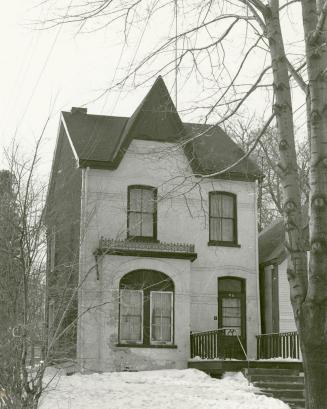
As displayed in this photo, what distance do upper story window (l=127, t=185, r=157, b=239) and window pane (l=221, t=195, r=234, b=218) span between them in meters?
2.73

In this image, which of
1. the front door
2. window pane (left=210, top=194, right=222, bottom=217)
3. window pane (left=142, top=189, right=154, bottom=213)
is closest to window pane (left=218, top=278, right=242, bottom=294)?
the front door

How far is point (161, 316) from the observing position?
23.8 m

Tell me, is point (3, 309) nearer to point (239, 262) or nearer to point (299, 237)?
point (299, 237)

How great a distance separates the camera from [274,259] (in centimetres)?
2538

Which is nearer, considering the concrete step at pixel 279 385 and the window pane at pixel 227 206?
the concrete step at pixel 279 385

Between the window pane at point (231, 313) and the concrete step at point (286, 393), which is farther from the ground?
the window pane at point (231, 313)

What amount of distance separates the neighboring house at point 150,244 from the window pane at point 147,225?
34 millimetres

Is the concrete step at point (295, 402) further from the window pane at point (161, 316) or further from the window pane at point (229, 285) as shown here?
the window pane at point (229, 285)

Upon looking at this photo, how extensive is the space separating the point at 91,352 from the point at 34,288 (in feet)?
37.1

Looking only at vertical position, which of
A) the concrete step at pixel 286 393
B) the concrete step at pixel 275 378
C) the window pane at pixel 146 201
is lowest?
the concrete step at pixel 286 393

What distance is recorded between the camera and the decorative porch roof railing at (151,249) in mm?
23266

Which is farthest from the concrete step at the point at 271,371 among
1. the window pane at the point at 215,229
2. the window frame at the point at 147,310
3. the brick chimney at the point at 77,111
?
the brick chimney at the point at 77,111

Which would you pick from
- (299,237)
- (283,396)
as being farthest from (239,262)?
(299,237)

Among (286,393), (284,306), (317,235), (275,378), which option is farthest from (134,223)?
(317,235)
